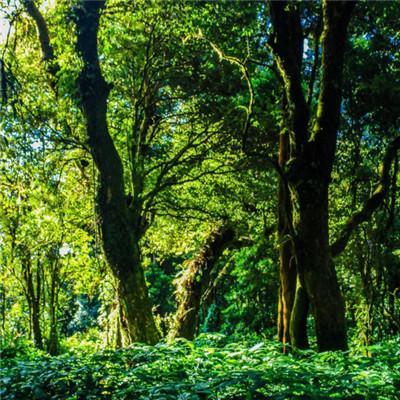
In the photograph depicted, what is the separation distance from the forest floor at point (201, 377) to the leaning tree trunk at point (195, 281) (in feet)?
19.8

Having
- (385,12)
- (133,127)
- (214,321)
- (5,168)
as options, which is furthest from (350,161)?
(214,321)

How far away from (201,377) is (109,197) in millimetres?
4232

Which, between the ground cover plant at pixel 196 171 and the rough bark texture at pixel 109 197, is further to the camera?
the rough bark texture at pixel 109 197

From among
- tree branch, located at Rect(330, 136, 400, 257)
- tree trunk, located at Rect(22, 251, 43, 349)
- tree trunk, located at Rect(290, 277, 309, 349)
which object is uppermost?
tree branch, located at Rect(330, 136, 400, 257)

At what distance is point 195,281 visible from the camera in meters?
10.8

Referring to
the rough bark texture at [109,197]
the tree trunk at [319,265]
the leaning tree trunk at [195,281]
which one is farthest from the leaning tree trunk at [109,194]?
the leaning tree trunk at [195,281]

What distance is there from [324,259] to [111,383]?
3.26 meters

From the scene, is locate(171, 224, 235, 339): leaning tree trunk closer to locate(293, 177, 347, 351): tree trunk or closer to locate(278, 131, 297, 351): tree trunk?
locate(278, 131, 297, 351): tree trunk

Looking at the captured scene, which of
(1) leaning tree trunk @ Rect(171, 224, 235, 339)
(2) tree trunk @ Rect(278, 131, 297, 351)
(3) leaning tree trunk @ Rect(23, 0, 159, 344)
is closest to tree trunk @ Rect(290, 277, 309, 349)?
(2) tree trunk @ Rect(278, 131, 297, 351)

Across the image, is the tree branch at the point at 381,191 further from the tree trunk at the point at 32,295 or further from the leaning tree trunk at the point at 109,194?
the tree trunk at the point at 32,295

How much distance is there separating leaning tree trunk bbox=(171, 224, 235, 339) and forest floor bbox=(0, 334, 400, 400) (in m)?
6.02

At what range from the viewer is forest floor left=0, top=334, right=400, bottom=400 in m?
2.61

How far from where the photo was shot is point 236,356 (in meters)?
3.96

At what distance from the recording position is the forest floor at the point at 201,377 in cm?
261
